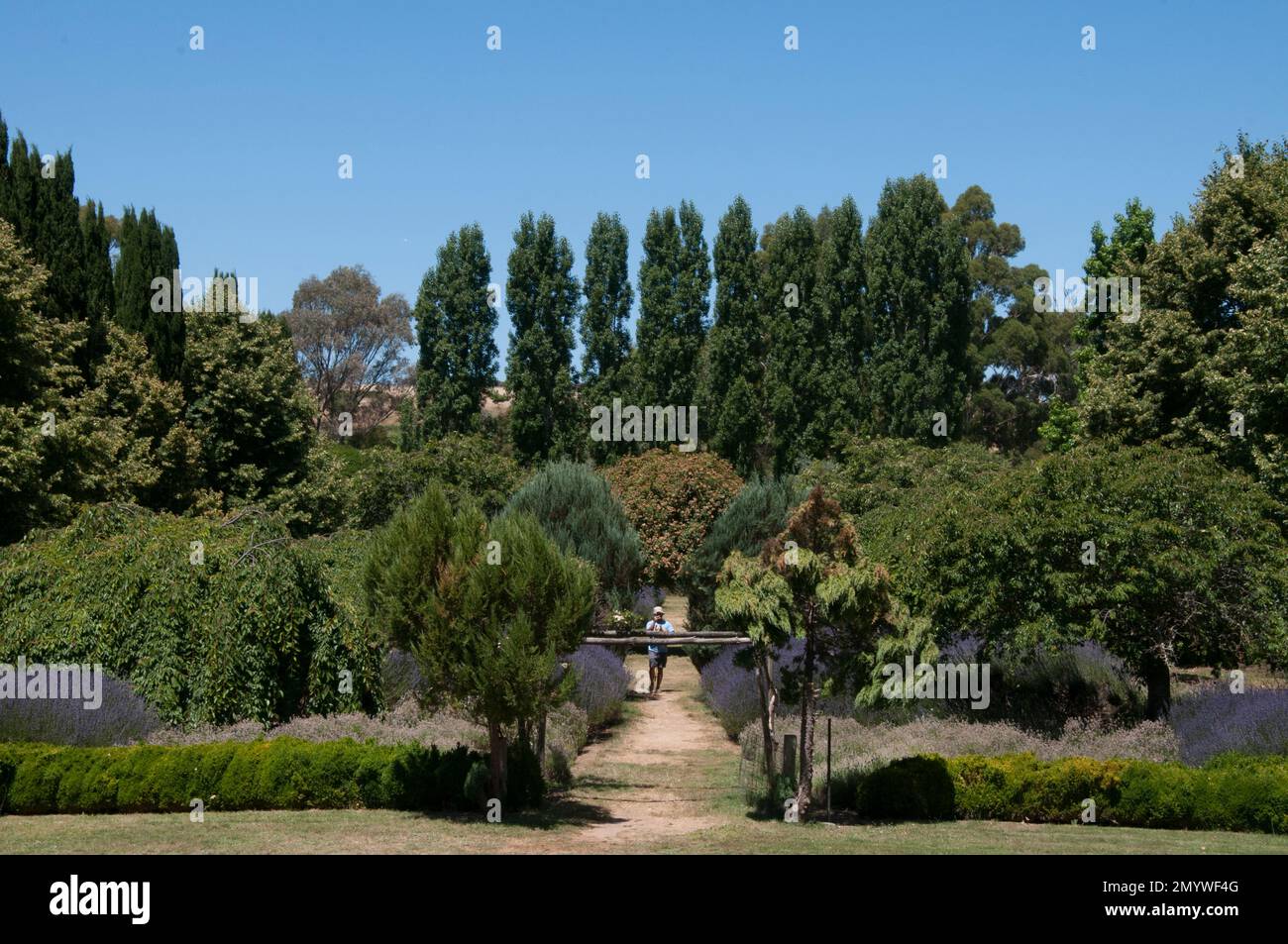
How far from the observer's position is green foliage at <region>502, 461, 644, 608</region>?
31656 millimetres

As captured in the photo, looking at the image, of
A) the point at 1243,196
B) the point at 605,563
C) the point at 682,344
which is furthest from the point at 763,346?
the point at 1243,196

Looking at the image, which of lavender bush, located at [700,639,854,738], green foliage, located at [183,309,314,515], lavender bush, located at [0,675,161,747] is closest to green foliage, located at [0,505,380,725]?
lavender bush, located at [0,675,161,747]

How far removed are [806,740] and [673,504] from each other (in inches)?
842

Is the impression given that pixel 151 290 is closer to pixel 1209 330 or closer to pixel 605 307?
pixel 605 307

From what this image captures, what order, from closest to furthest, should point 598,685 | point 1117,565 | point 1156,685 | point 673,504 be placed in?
point 1117,565 < point 1156,685 < point 598,685 < point 673,504

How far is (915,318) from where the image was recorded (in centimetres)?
4456

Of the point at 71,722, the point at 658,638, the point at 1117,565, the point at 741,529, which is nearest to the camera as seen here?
the point at 71,722

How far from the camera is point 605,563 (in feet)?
104

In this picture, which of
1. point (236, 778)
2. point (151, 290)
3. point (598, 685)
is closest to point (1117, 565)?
point (598, 685)

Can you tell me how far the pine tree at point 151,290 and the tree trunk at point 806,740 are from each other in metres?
23.9

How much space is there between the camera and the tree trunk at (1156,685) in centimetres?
1917

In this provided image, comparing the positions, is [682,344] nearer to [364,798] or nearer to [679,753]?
[679,753]
